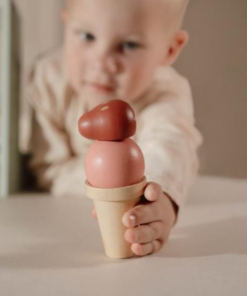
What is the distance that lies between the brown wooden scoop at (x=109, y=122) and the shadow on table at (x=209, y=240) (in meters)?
0.13

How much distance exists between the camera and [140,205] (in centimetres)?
45

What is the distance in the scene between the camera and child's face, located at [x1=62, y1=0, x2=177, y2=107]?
2.24ft

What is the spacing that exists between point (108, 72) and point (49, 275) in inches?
15.4

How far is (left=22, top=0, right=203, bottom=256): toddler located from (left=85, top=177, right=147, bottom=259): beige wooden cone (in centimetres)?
12

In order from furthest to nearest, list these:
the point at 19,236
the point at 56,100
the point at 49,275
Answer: the point at 56,100, the point at 19,236, the point at 49,275

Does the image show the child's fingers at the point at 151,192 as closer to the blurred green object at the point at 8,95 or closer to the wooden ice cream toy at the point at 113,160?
the wooden ice cream toy at the point at 113,160

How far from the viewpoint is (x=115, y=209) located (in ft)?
1.42

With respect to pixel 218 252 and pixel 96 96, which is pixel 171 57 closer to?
pixel 96 96

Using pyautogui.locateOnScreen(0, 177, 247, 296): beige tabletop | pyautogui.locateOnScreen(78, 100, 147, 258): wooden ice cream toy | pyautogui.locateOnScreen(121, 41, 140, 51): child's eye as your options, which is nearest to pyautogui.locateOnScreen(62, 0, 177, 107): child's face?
pyautogui.locateOnScreen(121, 41, 140, 51): child's eye

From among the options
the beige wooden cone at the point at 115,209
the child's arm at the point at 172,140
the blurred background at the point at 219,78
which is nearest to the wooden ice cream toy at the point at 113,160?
the beige wooden cone at the point at 115,209

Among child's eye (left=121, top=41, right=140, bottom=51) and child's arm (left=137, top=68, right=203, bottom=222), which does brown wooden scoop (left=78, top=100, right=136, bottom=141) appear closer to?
child's arm (left=137, top=68, right=203, bottom=222)

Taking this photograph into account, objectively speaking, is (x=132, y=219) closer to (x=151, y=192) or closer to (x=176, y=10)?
(x=151, y=192)

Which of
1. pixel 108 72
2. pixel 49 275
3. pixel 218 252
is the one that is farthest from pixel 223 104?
pixel 49 275

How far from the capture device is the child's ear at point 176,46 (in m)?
0.72
